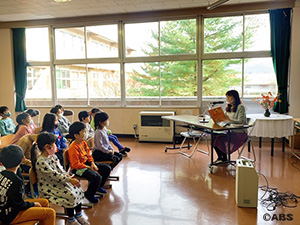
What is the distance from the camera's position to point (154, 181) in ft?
12.5

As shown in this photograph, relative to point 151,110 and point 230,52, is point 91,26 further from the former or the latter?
point 230,52

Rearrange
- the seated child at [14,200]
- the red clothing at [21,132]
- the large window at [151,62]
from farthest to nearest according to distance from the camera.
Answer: the large window at [151,62], the red clothing at [21,132], the seated child at [14,200]

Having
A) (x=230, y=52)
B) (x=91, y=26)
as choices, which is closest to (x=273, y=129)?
(x=230, y=52)

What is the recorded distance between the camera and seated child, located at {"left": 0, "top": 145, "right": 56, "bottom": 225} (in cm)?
180

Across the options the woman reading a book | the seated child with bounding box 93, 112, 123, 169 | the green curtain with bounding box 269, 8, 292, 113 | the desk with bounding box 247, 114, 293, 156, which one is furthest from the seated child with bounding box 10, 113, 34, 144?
the green curtain with bounding box 269, 8, 292, 113

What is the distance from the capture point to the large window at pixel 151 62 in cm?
618

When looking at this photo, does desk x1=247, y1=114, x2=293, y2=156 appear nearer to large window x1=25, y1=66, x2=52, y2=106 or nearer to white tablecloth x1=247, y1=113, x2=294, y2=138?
white tablecloth x1=247, y1=113, x2=294, y2=138

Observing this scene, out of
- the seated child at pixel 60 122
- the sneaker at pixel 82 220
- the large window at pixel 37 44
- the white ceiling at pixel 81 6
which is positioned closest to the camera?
the sneaker at pixel 82 220

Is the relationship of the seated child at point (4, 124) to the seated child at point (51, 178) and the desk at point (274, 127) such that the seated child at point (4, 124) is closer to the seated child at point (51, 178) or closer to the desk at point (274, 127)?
the seated child at point (51, 178)

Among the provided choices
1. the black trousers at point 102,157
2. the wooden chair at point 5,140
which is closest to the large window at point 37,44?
the wooden chair at point 5,140

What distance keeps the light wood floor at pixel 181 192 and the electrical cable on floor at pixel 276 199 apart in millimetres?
80

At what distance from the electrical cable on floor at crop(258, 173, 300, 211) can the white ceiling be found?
13.8ft

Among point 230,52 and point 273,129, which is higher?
point 230,52

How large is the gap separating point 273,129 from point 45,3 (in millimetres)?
5470
